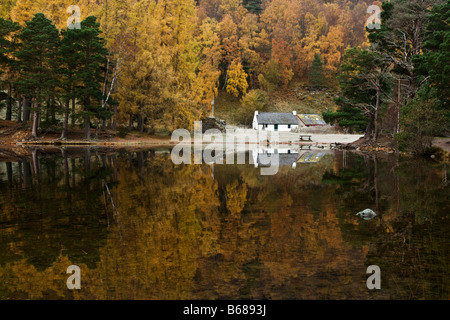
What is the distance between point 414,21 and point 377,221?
101 feet

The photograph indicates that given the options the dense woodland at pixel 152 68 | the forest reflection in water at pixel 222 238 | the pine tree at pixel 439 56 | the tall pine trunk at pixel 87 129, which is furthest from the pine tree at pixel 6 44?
the pine tree at pixel 439 56

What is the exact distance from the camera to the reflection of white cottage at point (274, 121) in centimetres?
7612

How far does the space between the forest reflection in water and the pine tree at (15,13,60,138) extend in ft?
83.1

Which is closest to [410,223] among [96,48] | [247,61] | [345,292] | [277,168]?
[345,292]

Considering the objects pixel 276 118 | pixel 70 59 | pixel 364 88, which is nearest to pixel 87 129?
pixel 70 59

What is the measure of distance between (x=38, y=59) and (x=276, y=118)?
47.5 metres

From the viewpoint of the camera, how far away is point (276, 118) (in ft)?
254

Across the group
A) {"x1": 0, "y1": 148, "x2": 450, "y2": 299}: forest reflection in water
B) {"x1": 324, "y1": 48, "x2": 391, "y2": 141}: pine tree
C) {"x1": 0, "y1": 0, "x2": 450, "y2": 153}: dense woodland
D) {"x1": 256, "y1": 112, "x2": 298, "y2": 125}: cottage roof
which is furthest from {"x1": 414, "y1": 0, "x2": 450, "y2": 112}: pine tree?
{"x1": 256, "y1": 112, "x2": 298, "y2": 125}: cottage roof

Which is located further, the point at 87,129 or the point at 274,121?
the point at 274,121

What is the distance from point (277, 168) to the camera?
23.7 m

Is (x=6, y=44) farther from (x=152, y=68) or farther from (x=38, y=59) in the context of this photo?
(x=152, y=68)

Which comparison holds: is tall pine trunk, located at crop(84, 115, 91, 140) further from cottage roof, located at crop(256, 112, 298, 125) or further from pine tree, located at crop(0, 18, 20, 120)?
cottage roof, located at crop(256, 112, 298, 125)

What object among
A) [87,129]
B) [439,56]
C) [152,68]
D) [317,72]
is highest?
[317,72]
